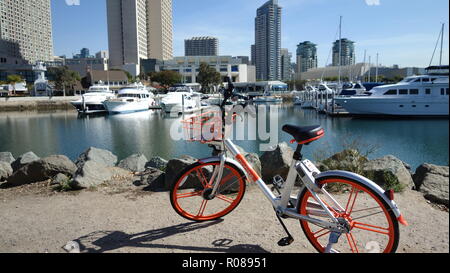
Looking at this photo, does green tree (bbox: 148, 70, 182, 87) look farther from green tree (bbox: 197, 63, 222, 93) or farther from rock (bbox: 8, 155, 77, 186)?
rock (bbox: 8, 155, 77, 186)

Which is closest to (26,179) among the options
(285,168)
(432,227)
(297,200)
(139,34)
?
(285,168)

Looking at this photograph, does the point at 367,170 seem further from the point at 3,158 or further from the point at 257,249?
the point at 3,158

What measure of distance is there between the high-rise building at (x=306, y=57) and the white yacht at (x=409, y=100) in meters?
82.2

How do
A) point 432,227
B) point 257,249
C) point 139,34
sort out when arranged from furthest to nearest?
point 139,34
point 432,227
point 257,249

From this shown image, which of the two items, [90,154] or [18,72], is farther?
[18,72]

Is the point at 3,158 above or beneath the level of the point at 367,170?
beneath

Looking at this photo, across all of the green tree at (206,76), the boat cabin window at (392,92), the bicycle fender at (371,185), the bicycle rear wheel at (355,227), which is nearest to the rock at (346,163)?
the bicycle rear wheel at (355,227)

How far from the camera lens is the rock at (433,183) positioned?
4594 millimetres

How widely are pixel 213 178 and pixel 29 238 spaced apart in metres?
2.14

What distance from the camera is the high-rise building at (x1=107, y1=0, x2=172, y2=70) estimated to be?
126 meters

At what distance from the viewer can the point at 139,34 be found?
13038 cm

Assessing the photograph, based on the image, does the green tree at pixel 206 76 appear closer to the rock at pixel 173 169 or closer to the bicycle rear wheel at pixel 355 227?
the rock at pixel 173 169

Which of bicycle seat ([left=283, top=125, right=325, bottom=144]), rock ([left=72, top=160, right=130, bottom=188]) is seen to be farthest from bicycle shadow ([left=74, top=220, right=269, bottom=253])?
rock ([left=72, top=160, right=130, bottom=188])

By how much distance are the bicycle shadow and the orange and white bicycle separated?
0.23m
